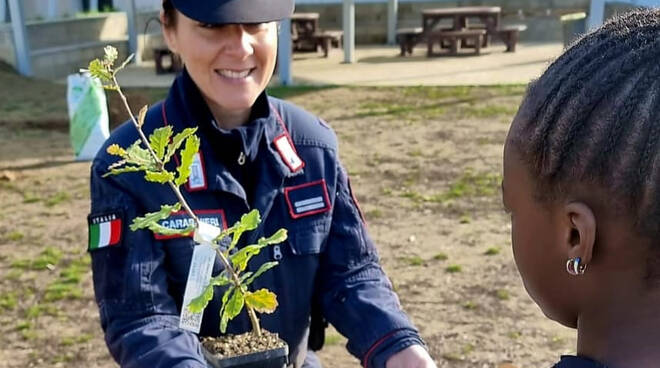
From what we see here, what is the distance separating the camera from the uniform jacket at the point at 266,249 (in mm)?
1976

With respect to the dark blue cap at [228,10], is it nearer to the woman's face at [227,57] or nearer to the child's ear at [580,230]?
the woman's face at [227,57]

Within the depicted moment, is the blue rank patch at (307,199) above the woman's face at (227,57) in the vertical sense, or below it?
below

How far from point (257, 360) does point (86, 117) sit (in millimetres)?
6147

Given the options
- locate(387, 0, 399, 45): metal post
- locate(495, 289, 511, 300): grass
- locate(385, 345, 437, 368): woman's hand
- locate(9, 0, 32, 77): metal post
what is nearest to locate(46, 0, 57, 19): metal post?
locate(9, 0, 32, 77): metal post

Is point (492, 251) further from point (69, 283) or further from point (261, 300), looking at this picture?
point (261, 300)

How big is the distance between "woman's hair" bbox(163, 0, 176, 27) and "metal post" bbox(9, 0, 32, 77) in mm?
11250

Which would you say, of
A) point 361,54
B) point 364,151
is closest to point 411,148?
point 364,151

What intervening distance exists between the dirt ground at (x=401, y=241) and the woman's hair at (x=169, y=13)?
214cm

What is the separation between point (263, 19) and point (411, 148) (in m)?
5.73

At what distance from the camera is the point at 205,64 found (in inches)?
82.3

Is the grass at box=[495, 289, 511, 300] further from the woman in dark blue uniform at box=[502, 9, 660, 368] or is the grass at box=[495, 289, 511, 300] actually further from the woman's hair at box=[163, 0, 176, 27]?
the woman in dark blue uniform at box=[502, 9, 660, 368]

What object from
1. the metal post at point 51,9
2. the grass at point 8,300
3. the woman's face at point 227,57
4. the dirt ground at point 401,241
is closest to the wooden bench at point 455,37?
the dirt ground at point 401,241

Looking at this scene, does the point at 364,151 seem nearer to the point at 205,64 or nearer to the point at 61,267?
the point at 61,267

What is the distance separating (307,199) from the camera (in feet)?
7.13
